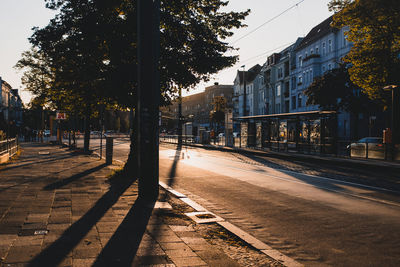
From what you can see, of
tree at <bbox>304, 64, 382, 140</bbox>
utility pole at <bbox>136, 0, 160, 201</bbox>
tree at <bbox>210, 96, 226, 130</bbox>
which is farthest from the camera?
tree at <bbox>210, 96, 226, 130</bbox>

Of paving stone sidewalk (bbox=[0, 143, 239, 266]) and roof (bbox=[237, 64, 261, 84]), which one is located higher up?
roof (bbox=[237, 64, 261, 84])

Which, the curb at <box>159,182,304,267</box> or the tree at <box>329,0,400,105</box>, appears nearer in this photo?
the curb at <box>159,182,304,267</box>

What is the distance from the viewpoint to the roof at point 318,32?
54.2 metres

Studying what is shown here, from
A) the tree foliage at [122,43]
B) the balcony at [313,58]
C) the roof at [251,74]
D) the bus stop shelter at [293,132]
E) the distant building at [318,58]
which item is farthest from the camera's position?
the roof at [251,74]

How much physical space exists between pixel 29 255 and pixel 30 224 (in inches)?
62.0

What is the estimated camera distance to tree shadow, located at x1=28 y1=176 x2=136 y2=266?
4255 millimetres

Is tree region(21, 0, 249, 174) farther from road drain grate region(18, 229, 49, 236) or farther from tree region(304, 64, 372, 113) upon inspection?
tree region(304, 64, 372, 113)

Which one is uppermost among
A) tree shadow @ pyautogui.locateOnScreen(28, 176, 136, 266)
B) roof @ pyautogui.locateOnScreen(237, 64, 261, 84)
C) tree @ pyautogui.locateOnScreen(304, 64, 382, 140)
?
roof @ pyautogui.locateOnScreen(237, 64, 261, 84)

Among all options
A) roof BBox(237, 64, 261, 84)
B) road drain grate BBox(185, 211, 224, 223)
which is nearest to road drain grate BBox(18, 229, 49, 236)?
road drain grate BBox(185, 211, 224, 223)

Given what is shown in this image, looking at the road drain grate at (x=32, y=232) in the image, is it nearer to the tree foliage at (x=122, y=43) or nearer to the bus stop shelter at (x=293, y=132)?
the tree foliage at (x=122, y=43)

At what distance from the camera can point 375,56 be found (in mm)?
24531

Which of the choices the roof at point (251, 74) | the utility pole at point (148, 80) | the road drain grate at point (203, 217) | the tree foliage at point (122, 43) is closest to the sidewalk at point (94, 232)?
the road drain grate at point (203, 217)

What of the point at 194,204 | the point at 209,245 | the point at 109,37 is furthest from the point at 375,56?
the point at 209,245

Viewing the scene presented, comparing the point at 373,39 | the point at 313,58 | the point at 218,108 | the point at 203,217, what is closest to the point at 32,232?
the point at 203,217
